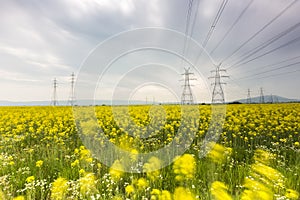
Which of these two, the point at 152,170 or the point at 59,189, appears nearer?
the point at 59,189

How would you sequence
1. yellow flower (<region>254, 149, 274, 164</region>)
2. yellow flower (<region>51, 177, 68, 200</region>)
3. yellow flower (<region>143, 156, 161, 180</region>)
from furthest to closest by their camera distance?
yellow flower (<region>254, 149, 274, 164</region>) → yellow flower (<region>143, 156, 161, 180</region>) → yellow flower (<region>51, 177, 68, 200</region>)

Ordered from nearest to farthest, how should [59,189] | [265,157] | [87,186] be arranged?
[59,189] < [87,186] < [265,157]

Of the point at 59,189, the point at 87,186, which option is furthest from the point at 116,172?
the point at 59,189

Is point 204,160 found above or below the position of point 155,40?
below

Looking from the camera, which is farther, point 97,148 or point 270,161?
point 97,148

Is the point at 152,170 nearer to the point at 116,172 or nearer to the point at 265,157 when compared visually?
the point at 116,172

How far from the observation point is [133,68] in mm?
4789

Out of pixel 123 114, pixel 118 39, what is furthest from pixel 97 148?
pixel 123 114

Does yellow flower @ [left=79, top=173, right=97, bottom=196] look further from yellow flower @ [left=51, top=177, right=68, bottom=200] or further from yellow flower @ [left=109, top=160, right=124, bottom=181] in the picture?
yellow flower @ [left=109, top=160, right=124, bottom=181]

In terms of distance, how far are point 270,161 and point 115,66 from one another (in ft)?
12.6

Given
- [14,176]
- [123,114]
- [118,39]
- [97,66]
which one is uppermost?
[118,39]

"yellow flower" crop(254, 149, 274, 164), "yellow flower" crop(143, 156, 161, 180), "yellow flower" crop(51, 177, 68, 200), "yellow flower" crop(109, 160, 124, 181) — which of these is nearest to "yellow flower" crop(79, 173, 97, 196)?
"yellow flower" crop(51, 177, 68, 200)

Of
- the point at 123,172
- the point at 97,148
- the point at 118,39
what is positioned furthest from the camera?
the point at 97,148

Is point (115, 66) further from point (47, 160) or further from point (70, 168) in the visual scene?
point (47, 160)
